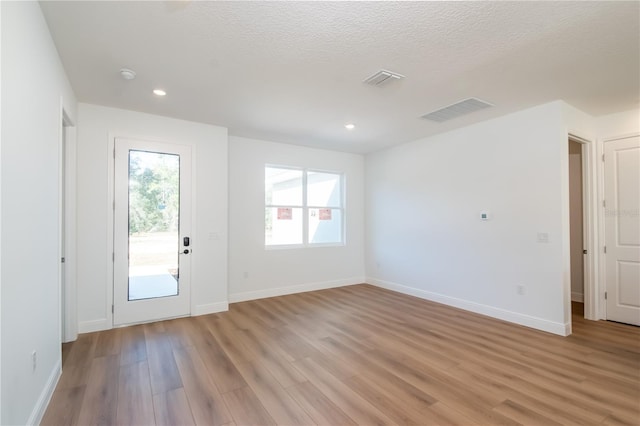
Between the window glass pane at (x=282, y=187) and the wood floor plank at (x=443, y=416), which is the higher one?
the window glass pane at (x=282, y=187)

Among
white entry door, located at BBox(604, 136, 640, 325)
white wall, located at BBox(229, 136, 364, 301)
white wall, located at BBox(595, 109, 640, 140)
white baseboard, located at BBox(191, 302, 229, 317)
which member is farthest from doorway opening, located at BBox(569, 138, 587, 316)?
white baseboard, located at BBox(191, 302, 229, 317)

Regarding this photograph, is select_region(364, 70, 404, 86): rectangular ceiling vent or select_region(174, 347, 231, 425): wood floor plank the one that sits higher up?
select_region(364, 70, 404, 86): rectangular ceiling vent

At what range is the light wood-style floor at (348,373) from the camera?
211 cm

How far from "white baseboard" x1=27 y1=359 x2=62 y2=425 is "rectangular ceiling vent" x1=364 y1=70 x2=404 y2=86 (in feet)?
12.1

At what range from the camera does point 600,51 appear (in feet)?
8.30

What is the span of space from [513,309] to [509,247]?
819mm

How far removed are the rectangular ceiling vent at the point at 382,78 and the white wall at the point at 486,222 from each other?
6.92 feet

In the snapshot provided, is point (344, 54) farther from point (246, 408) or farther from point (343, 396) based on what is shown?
point (246, 408)

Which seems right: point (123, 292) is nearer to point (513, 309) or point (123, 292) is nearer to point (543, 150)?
point (513, 309)

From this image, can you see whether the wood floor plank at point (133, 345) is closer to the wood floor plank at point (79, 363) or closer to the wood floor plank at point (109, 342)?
the wood floor plank at point (109, 342)

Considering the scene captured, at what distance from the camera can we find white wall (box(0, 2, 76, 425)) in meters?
1.57

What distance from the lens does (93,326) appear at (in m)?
3.69

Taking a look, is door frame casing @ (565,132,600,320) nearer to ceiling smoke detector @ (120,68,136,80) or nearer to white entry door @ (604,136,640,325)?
white entry door @ (604,136,640,325)

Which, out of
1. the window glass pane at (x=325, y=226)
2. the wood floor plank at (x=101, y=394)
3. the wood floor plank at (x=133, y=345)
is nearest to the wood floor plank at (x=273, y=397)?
the wood floor plank at (x=101, y=394)
